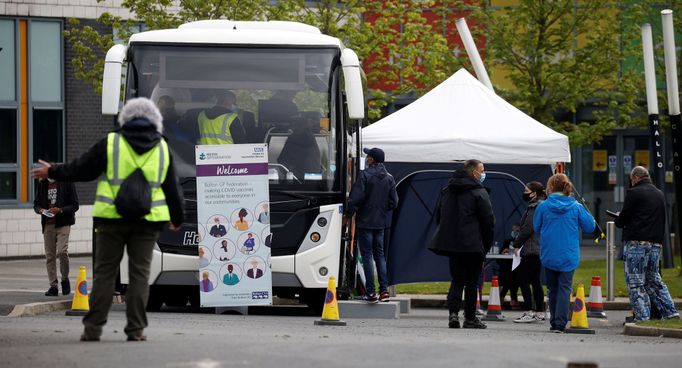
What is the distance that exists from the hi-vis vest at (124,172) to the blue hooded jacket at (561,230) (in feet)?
17.3

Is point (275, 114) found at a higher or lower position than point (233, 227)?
higher

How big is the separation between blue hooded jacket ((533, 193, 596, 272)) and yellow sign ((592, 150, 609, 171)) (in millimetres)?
21033

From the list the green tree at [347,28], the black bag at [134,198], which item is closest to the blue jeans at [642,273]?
the black bag at [134,198]

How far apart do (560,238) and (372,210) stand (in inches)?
106

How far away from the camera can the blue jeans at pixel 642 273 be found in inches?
626

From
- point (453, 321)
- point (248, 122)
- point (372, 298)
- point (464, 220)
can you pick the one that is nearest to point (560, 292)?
point (453, 321)

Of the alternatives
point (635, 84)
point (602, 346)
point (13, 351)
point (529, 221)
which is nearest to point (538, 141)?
point (529, 221)

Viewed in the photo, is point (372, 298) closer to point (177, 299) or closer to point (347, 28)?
point (177, 299)

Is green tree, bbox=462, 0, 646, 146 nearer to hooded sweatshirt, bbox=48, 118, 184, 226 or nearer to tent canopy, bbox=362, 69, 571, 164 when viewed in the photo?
tent canopy, bbox=362, 69, 571, 164

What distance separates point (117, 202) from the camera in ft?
33.6

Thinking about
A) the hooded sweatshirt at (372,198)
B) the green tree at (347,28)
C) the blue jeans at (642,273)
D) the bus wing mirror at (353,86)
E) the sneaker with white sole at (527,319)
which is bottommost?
the sneaker with white sole at (527,319)

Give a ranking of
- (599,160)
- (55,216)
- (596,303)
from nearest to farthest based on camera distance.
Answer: (596,303) → (55,216) → (599,160)

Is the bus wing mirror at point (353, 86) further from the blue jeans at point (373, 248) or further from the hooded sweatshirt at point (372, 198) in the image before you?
the blue jeans at point (373, 248)

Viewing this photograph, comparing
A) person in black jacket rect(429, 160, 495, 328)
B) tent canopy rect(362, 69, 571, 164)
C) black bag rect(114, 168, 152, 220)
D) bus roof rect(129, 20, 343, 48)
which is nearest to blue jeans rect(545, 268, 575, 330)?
person in black jacket rect(429, 160, 495, 328)
